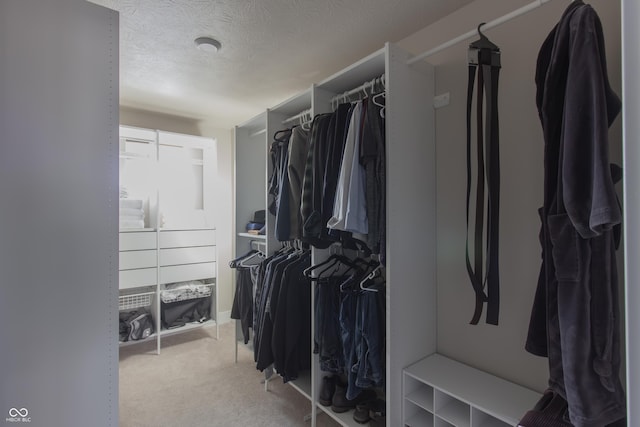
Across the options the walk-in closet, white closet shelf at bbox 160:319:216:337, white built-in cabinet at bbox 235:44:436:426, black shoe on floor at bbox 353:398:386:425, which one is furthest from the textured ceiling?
white closet shelf at bbox 160:319:216:337

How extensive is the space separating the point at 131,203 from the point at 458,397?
123 inches

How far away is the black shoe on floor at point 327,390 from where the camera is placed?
73.4 inches

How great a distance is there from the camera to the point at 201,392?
237cm

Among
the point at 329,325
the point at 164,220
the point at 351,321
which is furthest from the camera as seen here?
the point at 164,220

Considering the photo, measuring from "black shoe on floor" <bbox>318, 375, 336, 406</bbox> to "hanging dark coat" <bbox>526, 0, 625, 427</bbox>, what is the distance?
4.28 feet

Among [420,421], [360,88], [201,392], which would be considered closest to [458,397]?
[420,421]

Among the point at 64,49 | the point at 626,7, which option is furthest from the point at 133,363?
the point at 626,7

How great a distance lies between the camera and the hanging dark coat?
0.79m

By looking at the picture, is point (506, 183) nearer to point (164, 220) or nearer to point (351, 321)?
point (351, 321)

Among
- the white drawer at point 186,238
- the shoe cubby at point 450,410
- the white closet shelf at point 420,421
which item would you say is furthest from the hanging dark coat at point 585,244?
the white drawer at point 186,238

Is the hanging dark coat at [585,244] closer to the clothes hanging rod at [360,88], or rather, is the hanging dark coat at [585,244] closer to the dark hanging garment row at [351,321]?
Answer: the dark hanging garment row at [351,321]

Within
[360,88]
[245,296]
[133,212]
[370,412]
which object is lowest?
[370,412]

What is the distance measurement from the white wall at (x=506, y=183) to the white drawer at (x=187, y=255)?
2507 mm

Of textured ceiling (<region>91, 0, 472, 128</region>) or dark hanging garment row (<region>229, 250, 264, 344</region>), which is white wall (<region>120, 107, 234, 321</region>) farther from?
dark hanging garment row (<region>229, 250, 264, 344</region>)
